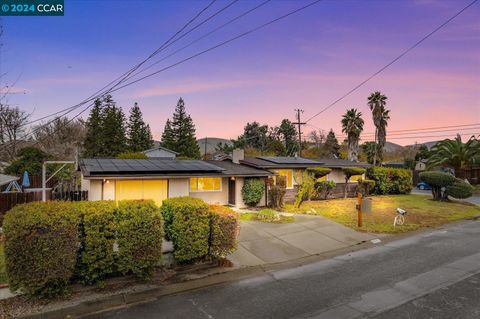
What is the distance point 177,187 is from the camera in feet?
50.6

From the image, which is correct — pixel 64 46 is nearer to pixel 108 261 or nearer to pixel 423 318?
pixel 108 261

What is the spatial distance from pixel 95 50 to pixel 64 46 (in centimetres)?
152

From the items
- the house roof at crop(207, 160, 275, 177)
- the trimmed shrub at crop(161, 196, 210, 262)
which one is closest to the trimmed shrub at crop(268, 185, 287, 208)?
the house roof at crop(207, 160, 275, 177)

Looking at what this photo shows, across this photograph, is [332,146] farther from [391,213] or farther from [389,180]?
[391,213]

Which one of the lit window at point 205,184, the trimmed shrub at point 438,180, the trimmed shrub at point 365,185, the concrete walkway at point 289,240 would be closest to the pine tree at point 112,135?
the lit window at point 205,184

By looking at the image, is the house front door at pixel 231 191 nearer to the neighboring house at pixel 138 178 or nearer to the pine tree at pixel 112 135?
the neighboring house at pixel 138 178

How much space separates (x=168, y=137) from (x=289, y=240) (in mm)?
60224

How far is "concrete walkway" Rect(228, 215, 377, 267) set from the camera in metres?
9.77

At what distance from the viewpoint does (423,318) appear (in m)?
5.62

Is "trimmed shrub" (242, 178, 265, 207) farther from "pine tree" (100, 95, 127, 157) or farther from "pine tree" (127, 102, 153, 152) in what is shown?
"pine tree" (127, 102, 153, 152)

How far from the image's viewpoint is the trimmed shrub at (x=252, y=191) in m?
19.2

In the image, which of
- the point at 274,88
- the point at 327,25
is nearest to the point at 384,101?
the point at 274,88

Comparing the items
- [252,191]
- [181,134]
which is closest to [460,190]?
[252,191]

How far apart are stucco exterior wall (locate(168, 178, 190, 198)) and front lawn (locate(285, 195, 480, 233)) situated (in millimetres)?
6864
